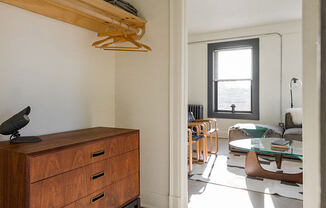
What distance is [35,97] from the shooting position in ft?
5.33

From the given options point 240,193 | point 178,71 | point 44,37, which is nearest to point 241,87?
point 240,193

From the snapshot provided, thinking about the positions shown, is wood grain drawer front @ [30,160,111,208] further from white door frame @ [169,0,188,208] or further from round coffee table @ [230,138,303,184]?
round coffee table @ [230,138,303,184]

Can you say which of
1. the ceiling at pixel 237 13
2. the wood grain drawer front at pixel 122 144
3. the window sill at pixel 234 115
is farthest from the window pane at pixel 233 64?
the wood grain drawer front at pixel 122 144

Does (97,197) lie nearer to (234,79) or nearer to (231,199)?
(231,199)

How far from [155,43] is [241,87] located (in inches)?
154

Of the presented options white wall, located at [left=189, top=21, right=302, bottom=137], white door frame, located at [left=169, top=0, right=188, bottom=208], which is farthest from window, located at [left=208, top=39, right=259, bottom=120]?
white door frame, located at [left=169, top=0, right=188, bottom=208]

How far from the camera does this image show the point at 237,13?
4352 mm

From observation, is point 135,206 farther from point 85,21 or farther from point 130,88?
point 85,21

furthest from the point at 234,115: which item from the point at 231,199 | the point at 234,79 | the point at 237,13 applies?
the point at 231,199

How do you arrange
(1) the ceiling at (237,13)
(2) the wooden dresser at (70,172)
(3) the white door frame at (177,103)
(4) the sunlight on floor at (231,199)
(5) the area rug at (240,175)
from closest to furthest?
(2) the wooden dresser at (70,172)
(3) the white door frame at (177,103)
(4) the sunlight on floor at (231,199)
(5) the area rug at (240,175)
(1) the ceiling at (237,13)

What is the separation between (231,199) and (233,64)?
3941 mm

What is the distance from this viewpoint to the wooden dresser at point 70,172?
1.14 metres

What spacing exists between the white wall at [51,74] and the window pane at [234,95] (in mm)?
3965

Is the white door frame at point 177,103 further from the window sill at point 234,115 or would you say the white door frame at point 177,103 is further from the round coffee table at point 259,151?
the window sill at point 234,115
